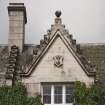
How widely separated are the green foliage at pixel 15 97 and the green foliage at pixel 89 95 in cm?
175

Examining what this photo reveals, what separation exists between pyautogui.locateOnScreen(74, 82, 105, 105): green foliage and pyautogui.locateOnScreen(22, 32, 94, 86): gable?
0.56 metres

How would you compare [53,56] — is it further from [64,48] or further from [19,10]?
[19,10]

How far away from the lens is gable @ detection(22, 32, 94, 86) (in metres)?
24.2

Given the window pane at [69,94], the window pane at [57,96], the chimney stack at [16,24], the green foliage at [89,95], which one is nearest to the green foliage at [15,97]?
the window pane at [57,96]

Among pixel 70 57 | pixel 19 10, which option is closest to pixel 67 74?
pixel 70 57

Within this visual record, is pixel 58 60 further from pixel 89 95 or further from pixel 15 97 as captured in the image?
pixel 15 97

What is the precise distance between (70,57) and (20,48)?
3.86 meters

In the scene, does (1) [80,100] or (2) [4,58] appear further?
(2) [4,58]

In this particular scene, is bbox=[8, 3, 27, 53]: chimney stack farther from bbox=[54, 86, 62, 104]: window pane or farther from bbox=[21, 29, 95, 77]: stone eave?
bbox=[54, 86, 62, 104]: window pane

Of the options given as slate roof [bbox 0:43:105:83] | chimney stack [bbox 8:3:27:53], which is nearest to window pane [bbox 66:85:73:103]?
slate roof [bbox 0:43:105:83]

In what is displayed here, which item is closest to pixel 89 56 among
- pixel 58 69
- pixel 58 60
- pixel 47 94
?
pixel 58 60

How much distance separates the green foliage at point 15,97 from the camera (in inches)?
922

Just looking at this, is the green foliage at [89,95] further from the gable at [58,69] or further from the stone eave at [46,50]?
the stone eave at [46,50]

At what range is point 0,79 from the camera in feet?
80.2
